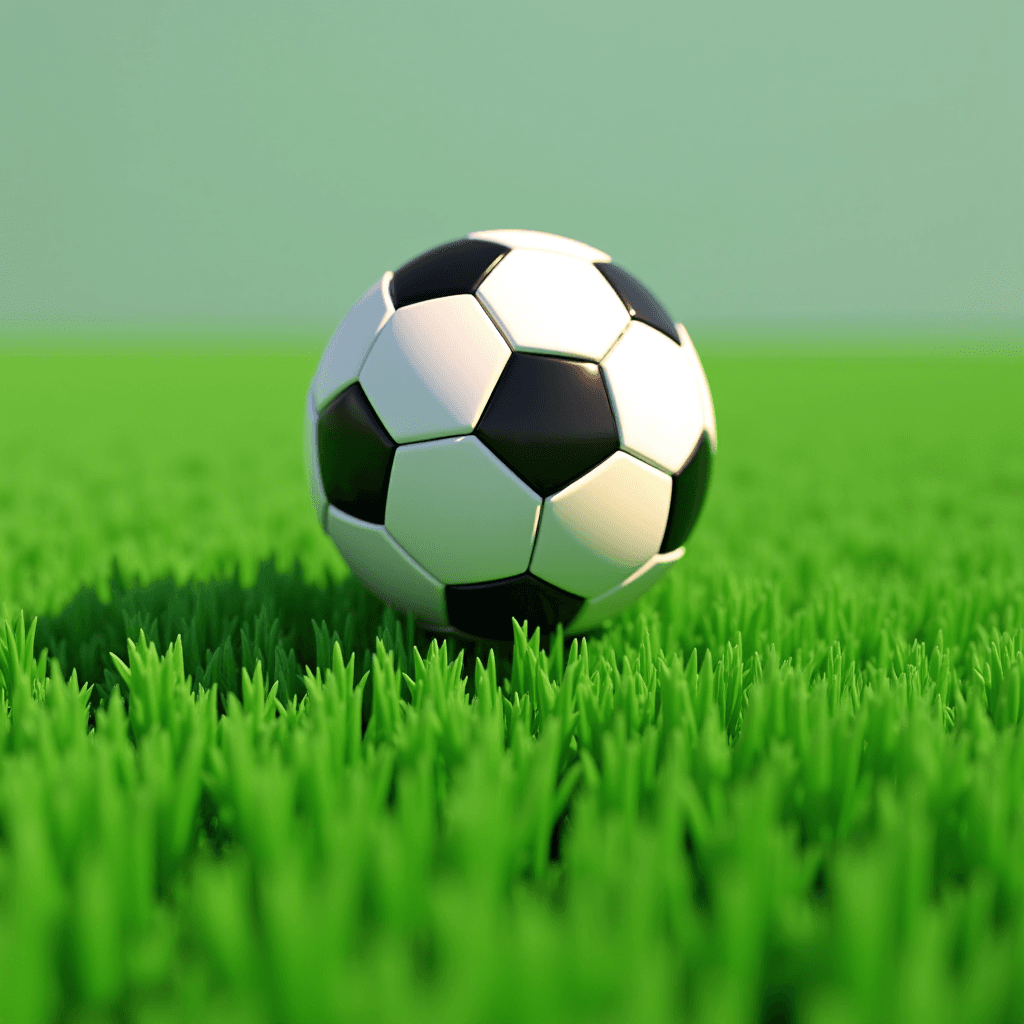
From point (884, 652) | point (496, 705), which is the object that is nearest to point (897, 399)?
point (884, 652)

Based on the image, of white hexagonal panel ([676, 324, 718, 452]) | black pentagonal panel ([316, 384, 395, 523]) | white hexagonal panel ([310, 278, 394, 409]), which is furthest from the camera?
white hexagonal panel ([676, 324, 718, 452])

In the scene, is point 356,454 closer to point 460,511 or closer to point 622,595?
point 460,511

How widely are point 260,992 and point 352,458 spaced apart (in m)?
1.49

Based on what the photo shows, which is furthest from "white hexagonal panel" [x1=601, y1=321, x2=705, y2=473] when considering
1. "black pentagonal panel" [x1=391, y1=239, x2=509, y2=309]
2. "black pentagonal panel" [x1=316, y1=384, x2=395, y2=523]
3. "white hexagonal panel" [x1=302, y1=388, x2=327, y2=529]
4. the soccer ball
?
"white hexagonal panel" [x1=302, y1=388, x2=327, y2=529]

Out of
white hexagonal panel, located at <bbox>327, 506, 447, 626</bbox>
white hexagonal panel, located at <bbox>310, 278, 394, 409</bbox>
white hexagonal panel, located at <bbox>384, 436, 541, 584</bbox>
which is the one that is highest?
white hexagonal panel, located at <bbox>310, 278, 394, 409</bbox>

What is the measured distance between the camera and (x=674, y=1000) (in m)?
0.93

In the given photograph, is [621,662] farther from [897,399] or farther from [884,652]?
[897,399]

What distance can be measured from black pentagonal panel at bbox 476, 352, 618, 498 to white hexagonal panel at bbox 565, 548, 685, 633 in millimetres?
412

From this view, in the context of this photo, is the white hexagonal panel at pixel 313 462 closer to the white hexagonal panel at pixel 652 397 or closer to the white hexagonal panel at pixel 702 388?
the white hexagonal panel at pixel 652 397

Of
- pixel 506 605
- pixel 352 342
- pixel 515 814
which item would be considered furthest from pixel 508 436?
pixel 515 814

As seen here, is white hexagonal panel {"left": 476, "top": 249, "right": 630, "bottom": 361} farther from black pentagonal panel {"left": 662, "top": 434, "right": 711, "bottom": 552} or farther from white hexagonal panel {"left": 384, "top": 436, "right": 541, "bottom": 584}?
black pentagonal panel {"left": 662, "top": 434, "right": 711, "bottom": 552}

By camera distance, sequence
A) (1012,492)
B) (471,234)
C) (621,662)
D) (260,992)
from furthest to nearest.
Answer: (1012,492), (471,234), (621,662), (260,992)

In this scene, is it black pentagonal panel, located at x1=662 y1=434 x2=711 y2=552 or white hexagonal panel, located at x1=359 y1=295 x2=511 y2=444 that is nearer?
white hexagonal panel, located at x1=359 y1=295 x2=511 y2=444

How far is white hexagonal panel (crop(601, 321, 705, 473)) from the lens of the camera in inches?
84.0
